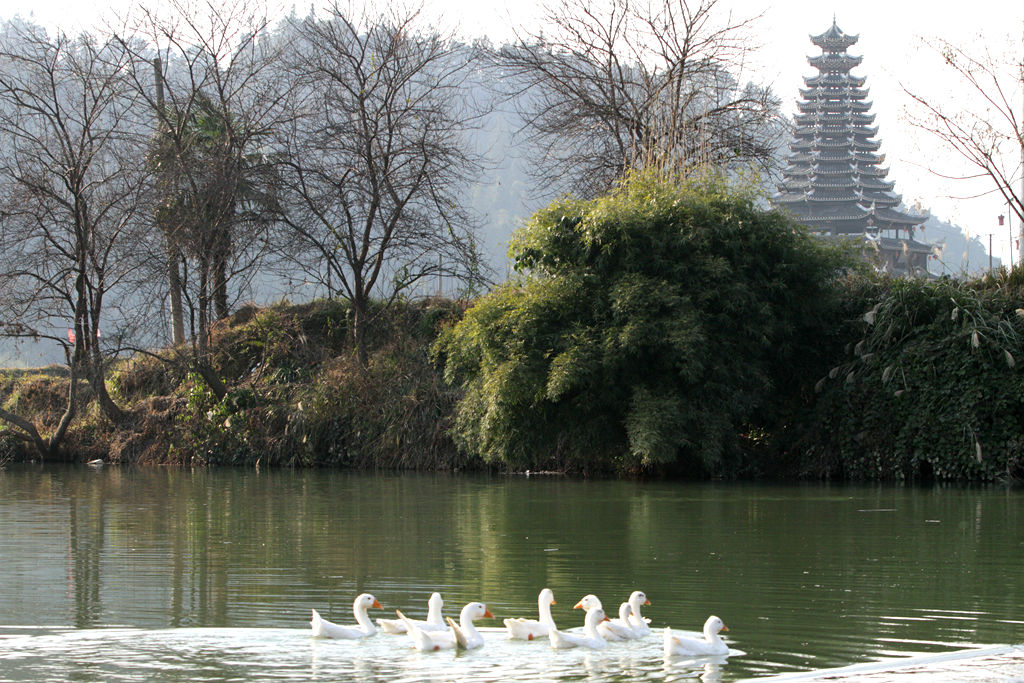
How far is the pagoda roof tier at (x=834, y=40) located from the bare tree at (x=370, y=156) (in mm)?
57021

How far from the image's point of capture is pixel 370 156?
27.4 meters

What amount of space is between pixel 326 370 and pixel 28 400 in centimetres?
877

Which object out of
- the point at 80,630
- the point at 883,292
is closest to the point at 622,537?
the point at 80,630

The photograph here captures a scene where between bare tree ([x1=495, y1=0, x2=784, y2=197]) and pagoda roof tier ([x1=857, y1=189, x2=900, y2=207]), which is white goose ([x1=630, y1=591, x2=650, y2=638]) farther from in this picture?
pagoda roof tier ([x1=857, y1=189, x2=900, y2=207])

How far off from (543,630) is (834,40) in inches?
3094

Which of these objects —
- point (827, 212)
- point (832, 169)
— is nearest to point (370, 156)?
point (827, 212)

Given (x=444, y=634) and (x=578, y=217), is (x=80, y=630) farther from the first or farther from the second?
(x=578, y=217)

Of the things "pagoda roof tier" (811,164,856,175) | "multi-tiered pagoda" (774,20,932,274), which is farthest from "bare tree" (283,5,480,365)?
"pagoda roof tier" (811,164,856,175)

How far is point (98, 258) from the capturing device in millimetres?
27031

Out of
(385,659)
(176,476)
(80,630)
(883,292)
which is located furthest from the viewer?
(176,476)

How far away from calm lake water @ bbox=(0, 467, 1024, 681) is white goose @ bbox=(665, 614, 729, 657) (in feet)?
0.38

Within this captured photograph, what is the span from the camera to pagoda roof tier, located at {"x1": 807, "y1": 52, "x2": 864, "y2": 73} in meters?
80.3

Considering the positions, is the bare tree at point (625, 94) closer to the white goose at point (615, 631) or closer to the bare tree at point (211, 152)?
the bare tree at point (211, 152)

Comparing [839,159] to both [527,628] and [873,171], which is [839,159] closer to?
[873,171]
